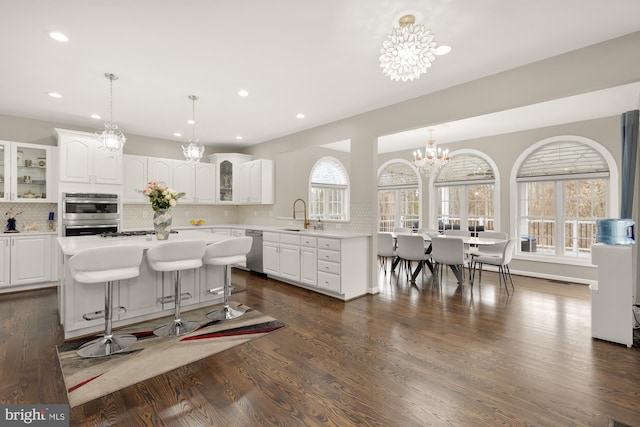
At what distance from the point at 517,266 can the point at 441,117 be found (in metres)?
3.94

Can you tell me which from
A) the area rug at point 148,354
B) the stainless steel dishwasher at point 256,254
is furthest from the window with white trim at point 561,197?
the area rug at point 148,354

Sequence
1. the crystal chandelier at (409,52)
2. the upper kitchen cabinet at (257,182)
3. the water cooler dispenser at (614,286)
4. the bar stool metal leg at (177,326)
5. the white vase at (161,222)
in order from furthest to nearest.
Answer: the upper kitchen cabinet at (257,182)
the white vase at (161,222)
the bar stool metal leg at (177,326)
the water cooler dispenser at (614,286)
the crystal chandelier at (409,52)

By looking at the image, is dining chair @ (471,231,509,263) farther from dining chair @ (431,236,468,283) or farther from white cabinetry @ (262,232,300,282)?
white cabinetry @ (262,232,300,282)

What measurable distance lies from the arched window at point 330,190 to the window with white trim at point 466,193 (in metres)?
2.31

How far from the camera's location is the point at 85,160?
4.93 m

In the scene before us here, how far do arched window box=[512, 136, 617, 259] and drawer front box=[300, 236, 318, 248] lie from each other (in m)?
4.24

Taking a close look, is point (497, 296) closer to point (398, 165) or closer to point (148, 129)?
point (398, 165)

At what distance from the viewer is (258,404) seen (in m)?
1.99

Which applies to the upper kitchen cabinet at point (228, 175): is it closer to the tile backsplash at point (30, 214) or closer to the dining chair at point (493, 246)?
the tile backsplash at point (30, 214)

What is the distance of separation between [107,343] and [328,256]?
8.71 ft

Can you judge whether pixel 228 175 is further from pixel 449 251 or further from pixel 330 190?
pixel 449 251

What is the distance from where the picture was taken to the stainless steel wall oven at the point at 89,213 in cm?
469

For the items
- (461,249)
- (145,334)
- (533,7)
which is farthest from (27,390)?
(461,249)

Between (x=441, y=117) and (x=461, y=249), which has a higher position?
(x=441, y=117)
